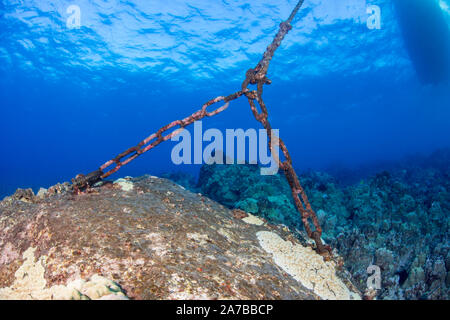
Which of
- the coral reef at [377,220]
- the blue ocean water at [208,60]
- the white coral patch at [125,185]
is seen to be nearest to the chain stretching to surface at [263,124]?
the white coral patch at [125,185]

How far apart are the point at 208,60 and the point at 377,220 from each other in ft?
87.2

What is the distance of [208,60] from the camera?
94.2 feet

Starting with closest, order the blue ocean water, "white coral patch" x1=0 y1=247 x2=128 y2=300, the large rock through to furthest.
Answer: "white coral patch" x1=0 y1=247 x2=128 y2=300, the large rock, the blue ocean water

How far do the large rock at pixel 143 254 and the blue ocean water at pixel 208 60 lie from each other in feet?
66.7

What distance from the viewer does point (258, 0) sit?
1839 cm

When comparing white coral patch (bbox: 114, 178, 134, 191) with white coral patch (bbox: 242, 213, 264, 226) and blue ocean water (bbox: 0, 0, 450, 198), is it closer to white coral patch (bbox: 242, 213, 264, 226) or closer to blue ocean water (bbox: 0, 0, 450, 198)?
white coral patch (bbox: 242, 213, 264, 226)

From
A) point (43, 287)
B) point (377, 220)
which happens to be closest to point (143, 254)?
point (43, 287)

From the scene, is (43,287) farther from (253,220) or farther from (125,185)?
(253,220)

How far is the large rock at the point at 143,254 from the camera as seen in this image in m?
2.34

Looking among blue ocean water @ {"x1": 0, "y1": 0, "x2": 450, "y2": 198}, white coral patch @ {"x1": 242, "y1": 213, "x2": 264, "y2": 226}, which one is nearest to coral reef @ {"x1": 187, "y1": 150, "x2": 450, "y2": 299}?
white coral patch @ {"x1": 242, "y1": 213, "x2": 264, "y2": 226}

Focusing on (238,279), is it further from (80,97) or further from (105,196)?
(80,97)

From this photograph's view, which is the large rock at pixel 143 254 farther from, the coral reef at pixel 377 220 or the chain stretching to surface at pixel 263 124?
the coral reef at pixel 377 220

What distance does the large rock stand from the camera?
2338 millimetres

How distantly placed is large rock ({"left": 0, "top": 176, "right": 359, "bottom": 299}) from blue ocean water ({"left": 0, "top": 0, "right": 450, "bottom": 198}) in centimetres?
2032
